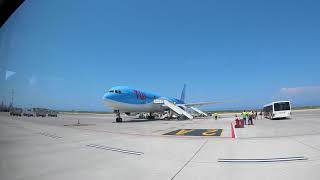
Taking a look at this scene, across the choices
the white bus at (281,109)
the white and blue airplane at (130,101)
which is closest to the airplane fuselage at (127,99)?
the white and blue airplane at (130,101)

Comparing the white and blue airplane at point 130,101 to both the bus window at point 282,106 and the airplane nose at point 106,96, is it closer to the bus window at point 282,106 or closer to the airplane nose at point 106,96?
the airplane nose at point 106,96

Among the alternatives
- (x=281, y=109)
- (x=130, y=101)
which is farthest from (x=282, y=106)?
(x=130, y=101)

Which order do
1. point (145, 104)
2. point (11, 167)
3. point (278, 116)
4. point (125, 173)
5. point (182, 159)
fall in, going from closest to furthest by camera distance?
point (125, 173) < point (11, 167) < point (182, 159) < point (278, 116) < point (145, 104)

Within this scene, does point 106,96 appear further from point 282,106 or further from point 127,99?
point 282,106

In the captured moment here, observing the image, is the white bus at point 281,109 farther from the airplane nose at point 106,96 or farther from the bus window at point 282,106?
the airplane nose at point 106,96

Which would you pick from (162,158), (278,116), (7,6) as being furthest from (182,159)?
(278,116)

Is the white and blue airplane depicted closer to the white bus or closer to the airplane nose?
the airplane nose

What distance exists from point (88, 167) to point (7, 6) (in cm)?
512

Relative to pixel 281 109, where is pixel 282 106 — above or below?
above

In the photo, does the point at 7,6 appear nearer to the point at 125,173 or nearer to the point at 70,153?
the point at 125,173

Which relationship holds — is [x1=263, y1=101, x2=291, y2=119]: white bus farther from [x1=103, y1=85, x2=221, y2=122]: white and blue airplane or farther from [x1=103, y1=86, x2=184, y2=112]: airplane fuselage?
[x1=103, y1=86, x2=184, y2=112]: airplane fuselage

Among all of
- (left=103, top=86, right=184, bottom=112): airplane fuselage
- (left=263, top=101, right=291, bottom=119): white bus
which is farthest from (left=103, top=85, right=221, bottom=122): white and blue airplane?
(left=263, top=101, right=291, bottom=119): white bus

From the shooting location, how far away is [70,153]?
1092 centimetres

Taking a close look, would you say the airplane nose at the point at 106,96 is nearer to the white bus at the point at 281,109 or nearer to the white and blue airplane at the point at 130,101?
the white and blue airplane at the point at 130,101
